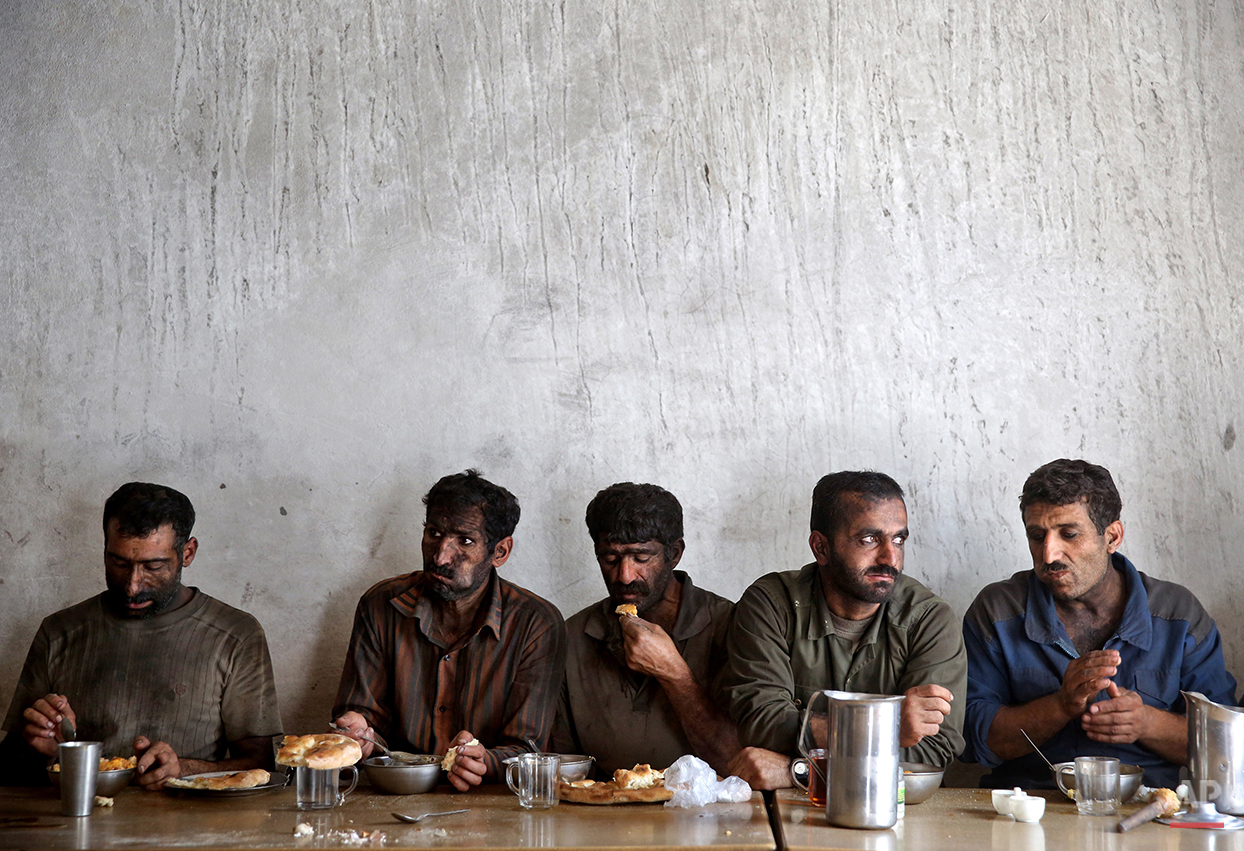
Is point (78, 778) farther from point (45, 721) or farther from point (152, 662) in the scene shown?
point (152, 662)

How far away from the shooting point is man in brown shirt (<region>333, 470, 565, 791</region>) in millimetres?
3436

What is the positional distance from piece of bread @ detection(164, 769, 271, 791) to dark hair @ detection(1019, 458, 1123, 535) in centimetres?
251

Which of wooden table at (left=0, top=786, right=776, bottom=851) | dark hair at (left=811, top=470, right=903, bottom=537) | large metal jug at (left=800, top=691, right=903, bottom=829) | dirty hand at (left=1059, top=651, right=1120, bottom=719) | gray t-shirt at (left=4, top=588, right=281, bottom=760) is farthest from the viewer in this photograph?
gray t-shirt at (left=4, top=588, right=281, bottom=760)

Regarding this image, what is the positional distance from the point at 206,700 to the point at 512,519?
116cm

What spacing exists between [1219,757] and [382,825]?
2.03m

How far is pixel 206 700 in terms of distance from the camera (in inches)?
139

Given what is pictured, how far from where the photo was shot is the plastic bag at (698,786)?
2.70m

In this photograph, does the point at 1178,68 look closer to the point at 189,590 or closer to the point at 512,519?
the point at 512,519

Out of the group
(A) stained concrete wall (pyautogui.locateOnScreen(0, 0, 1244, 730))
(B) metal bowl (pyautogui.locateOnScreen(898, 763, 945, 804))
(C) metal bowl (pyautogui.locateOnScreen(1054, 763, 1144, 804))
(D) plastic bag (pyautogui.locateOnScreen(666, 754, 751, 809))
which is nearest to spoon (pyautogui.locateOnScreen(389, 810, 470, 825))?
(D) plastic bag (pyautogui.locateOnScreen(666, 754, 751, 809))

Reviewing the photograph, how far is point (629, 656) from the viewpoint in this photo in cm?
338

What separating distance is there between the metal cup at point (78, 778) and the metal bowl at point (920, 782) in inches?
79.1

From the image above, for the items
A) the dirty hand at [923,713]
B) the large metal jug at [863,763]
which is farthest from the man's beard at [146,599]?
the dirty hand at [923,713]

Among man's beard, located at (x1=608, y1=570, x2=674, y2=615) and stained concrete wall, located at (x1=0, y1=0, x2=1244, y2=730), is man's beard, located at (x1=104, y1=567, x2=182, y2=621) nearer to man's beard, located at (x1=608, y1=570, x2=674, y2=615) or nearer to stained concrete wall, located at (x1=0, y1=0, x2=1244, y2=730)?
stained concrete wall, located at (x1=0, y1=0, x2=1244, y2=730)

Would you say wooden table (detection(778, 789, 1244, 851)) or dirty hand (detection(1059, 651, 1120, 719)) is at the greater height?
dirty hand (detection(1059, 651, 1120, 719))
